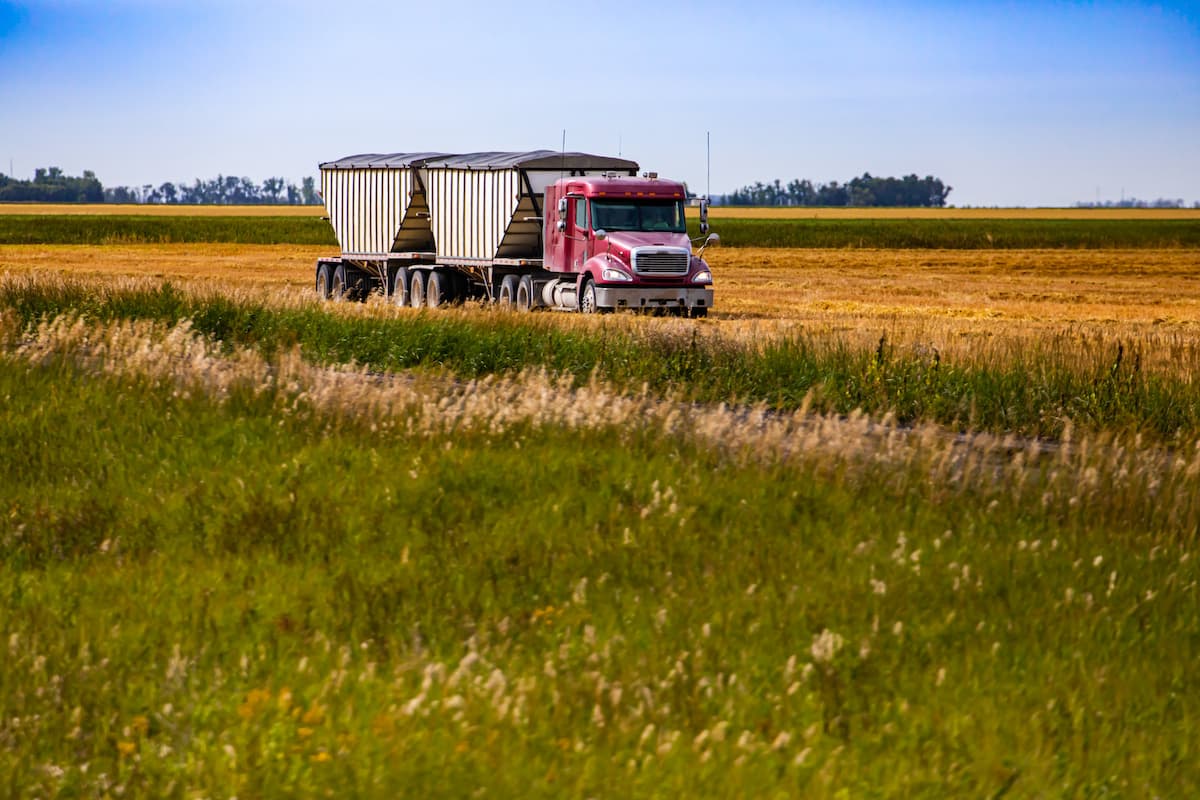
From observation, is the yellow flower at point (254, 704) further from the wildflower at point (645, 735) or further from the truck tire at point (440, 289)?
the truck tire at point (440, 289)

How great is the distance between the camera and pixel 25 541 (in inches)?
352

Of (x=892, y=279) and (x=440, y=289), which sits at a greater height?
(x=440, y=289)

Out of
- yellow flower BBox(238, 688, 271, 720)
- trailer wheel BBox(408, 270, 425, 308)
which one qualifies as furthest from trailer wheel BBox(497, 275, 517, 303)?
yellow flower BBox(238, 688, 271, 720)

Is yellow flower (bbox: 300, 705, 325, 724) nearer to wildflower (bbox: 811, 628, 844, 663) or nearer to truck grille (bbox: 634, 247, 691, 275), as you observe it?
wildflower (bbox: 811, 628, 844, 663)

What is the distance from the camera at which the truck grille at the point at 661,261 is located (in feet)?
93.2

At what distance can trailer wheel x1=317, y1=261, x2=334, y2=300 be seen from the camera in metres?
38.0

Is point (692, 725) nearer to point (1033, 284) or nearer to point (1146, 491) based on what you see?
point (1146, 491)

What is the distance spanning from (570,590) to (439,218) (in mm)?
26005

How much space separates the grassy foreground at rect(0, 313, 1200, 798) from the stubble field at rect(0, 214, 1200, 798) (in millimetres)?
24

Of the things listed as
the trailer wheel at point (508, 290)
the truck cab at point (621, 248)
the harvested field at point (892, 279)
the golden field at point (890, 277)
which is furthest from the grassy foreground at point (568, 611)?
the golden field at point (890, 277)

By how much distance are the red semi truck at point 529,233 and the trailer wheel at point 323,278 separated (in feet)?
5.82

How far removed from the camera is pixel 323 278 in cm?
3822

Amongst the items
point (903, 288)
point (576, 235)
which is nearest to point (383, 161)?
point (576, 235)

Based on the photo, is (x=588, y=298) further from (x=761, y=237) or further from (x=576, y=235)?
(x=761, y=237)
